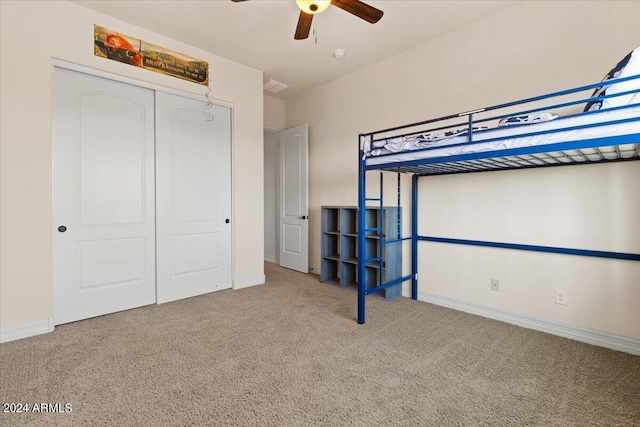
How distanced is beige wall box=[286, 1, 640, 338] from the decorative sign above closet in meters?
2.10

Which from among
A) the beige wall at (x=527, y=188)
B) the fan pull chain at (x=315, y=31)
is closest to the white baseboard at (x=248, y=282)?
the beige wall at (x=527, y=188)

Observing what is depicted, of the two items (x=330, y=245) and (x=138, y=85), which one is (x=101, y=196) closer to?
(x=138, y=85)

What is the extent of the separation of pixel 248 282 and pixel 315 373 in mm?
2147

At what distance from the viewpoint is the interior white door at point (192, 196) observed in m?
3.14

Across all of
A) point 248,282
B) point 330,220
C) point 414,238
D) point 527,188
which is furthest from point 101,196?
point 527,188

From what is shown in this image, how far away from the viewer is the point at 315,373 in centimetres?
183

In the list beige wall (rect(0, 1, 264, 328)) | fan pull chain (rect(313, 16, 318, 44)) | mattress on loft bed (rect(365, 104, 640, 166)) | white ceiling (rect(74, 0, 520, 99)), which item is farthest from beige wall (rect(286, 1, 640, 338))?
beige wall (rect(0, 1, 264, 328))

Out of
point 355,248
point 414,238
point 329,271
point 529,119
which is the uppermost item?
point 529,119

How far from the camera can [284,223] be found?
4.81 metres

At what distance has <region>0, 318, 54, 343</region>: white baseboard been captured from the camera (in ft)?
7.42

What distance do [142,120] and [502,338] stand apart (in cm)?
379

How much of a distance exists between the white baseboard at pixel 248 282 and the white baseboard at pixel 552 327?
2153 mm

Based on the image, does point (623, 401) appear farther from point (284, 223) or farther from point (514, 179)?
point (284, 223)

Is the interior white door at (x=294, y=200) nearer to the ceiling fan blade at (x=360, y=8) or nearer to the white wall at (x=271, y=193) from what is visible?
the white wall at (x=271, y=193)
